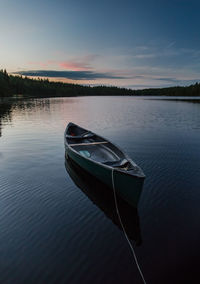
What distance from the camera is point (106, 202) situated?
33.9 ft

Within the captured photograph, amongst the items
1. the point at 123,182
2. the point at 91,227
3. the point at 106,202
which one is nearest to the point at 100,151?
the point at 106,202

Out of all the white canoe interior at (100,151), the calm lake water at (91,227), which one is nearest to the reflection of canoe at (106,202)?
the calm lake water at (91,227)

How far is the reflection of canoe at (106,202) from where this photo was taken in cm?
840

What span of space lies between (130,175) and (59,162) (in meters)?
9.28

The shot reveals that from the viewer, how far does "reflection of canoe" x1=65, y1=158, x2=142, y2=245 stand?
840 centimetres

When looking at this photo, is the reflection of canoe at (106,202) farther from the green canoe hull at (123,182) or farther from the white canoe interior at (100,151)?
the white canoe interior at (100,151)

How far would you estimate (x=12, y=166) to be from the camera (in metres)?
15.4

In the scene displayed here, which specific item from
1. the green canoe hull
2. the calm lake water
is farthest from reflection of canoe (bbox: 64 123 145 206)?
the calm lake water

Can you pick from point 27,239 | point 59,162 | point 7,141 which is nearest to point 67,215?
point 27,239

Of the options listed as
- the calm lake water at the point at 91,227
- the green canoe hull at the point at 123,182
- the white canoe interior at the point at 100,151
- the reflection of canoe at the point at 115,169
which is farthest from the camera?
the white canoe interior at the point at 100,151

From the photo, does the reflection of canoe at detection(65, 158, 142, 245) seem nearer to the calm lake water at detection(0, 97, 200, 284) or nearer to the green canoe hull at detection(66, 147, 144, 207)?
the calm lake water at detection(0, 97, 200, 284)

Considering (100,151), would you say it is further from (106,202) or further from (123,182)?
(123,182)

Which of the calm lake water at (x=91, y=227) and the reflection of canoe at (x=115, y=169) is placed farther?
the reflection of canoe at (x=115, y=169)

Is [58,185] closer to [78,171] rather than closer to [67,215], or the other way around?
[78,171]
